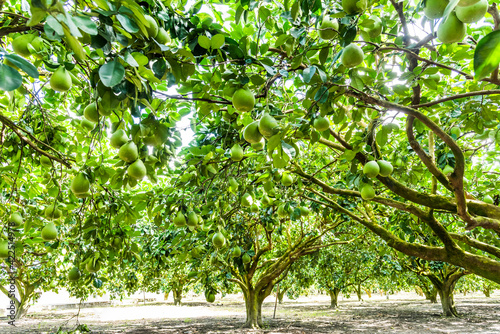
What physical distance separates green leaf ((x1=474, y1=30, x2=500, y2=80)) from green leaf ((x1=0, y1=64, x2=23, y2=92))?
3.28 feet

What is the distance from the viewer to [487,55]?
1.77 ft

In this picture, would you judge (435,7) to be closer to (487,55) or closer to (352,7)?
(352,7)

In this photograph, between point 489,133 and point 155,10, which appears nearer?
point 155,10

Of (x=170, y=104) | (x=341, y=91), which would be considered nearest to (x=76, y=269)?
(x=170, y=104)

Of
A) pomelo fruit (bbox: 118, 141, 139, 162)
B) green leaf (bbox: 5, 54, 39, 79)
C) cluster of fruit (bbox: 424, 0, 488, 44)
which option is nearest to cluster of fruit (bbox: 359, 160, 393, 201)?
cluster of fruit (bbox: 424, 0, 488, 44)

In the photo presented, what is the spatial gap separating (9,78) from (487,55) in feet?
3.44

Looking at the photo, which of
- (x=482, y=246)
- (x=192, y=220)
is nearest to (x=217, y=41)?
(x=192, y=220)

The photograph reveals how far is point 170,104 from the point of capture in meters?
2.13

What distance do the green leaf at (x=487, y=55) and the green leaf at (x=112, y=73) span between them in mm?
883

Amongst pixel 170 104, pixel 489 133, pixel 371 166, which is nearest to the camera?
pixel 170 104

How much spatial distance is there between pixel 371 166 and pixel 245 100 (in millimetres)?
1406

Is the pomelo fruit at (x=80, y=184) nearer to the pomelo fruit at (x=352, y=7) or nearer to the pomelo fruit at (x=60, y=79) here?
the pomelo fruit at (x=60, y=79)

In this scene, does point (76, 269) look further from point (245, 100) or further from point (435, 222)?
point (435, 222)

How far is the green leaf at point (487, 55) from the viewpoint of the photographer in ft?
1.75
